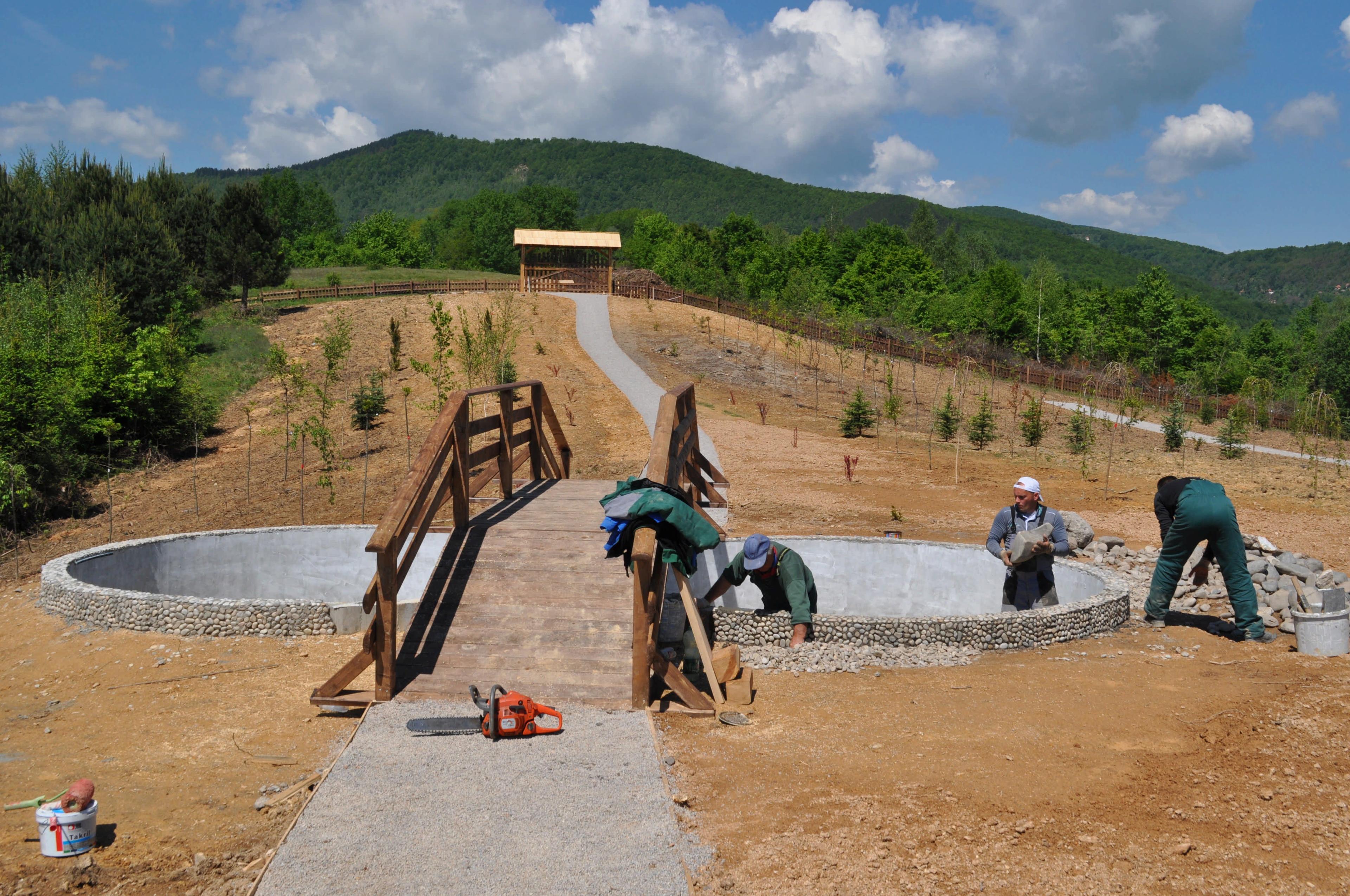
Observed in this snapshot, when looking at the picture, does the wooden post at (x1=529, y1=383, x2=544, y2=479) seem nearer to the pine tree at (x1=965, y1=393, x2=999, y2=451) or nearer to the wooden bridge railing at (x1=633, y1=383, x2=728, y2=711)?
the wooden bridge railing at (x1=633, y1=383, x2=728, y2=711)

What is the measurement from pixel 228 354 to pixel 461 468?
26.0 m

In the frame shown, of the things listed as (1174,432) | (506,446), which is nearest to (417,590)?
(506,446)

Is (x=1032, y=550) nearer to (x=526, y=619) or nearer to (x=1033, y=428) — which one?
(x=526, y=619)

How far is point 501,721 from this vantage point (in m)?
5.32

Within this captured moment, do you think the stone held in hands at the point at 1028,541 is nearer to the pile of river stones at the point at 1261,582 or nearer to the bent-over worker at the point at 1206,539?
the bent-over worker at the point at 1206,539

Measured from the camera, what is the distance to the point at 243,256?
108ft

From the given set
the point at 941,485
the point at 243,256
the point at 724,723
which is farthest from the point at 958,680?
the point at 243,256

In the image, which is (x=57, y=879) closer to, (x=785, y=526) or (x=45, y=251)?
(x=785, y=526)

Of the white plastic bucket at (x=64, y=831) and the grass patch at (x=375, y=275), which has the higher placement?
A: the grass patch at (x=375, y=275)

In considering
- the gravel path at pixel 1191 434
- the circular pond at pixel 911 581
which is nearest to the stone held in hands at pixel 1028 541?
the circular pond at pixel 911 581

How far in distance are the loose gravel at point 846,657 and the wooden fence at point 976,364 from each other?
2713cm

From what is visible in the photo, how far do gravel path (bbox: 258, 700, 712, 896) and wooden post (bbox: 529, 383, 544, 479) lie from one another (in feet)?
15.2

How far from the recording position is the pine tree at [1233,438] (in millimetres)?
20922

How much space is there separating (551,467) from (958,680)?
18.8 feet
